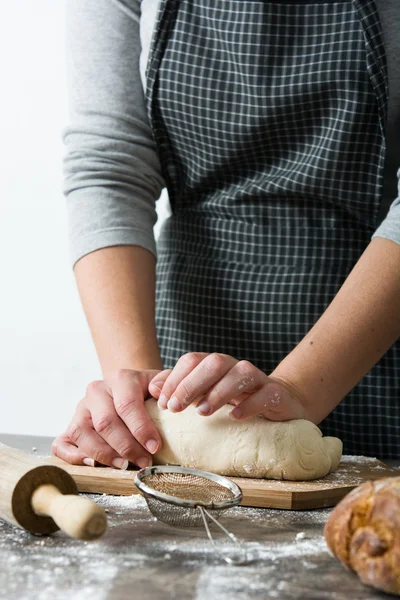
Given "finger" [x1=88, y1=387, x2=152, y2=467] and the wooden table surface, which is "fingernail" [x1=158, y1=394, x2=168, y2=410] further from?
the wooden table surface

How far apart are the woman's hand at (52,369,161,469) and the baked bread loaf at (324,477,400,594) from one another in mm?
495

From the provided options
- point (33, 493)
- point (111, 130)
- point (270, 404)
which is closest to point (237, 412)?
point (270, 404)

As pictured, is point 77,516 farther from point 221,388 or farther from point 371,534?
point 221,388

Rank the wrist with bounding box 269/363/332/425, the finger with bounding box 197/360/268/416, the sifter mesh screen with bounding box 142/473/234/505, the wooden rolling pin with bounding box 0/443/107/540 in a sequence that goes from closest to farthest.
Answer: the wooden rolling pin with bounding box 0/443/107/540
the sifter mesh screen with bounding box 142/473/234/505
the finger with bounding box 197/360/268/416
the wrist with bounding box 269/363/332/425

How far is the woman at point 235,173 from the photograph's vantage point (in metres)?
1.38

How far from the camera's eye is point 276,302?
1.47m

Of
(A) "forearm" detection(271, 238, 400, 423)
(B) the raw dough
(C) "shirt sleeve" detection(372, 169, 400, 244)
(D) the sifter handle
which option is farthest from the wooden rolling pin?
(C) "shirt sleeve" detection(372, 169, 400, 244)

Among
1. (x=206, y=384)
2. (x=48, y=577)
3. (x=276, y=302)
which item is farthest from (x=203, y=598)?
(x=276, y=302)

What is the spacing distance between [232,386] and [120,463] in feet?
0.74

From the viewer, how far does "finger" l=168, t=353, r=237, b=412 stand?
107 centimetres

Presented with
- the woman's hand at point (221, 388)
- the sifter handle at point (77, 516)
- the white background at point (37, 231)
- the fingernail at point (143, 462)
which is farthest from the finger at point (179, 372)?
the white background at point (37, 231)

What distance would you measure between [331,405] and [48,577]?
0.66 meters

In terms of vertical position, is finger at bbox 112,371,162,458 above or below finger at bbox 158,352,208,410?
below

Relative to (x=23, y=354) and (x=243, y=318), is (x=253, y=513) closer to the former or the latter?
(x=243, y=318)
